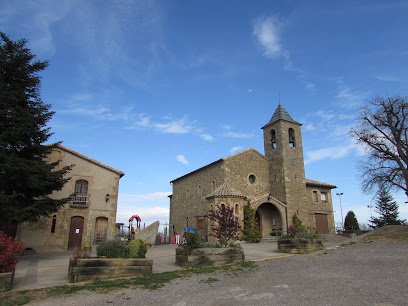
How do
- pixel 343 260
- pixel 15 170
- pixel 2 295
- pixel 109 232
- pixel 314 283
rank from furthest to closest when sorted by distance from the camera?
1. pixel 109 232
2. pixel 15 170
3. pixel 343 260
4. pixel 314 283
5. pixel 2 295

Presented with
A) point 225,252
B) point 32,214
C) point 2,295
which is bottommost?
point 2,295

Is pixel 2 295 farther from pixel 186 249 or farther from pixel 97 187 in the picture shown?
pixel 97 187

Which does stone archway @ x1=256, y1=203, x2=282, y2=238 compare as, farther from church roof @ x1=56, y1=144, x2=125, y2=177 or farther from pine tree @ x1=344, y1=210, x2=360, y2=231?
church roof @ x1=56, y1=144, x2=125, y2=177

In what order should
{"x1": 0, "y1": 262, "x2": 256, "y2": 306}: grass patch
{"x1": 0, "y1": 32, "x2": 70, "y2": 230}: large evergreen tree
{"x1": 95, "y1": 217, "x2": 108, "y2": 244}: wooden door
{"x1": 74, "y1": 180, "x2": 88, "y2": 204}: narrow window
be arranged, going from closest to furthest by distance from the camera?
{"x1": 0, "y1": 262, "x2": 256, "y2": 306}: grass patch
{"x1": 0, "y1": 32, "x2": 70, "y2": 230}: large evergreen tree
{"x1": 74, "y1": 180, "x2": 88, "y2": 204}: narrow window
{"x1": 95, "y1": 217, "x2": 108, "y2": 244}: wooden door

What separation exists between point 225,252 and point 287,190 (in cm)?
1752

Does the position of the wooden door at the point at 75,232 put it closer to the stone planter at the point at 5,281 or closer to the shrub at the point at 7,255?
the shrub at the point at 7,255

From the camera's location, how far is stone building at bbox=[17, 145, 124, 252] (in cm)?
1872

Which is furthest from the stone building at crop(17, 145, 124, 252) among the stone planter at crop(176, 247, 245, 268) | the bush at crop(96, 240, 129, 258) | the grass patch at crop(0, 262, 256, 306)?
the grass patch at crop(0, 262, 256, 306)

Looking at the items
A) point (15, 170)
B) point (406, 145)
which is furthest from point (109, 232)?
point (406, 145)

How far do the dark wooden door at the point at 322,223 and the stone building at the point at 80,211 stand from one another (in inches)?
810

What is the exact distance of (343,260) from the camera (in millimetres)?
10602

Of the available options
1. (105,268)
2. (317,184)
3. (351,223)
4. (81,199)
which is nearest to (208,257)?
(105,268)

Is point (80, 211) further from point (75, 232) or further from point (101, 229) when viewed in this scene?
point (101, 229)

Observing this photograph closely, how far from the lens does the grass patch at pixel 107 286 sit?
6.57m
